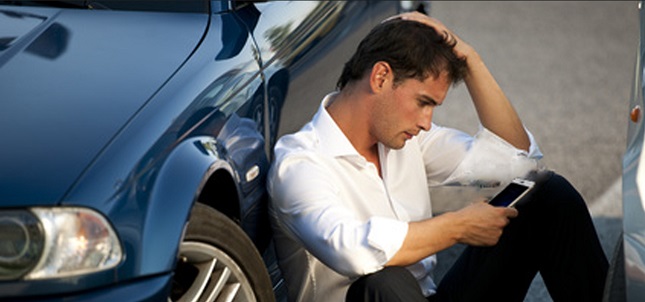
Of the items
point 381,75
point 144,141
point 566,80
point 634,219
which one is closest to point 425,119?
point 381,75

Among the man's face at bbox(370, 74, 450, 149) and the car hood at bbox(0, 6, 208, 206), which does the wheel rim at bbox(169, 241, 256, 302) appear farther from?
the man's face at bbox(370, 74, 450, 149)

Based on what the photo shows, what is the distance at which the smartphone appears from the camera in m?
4.69

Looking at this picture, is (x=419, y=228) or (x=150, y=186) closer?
(x=150, y=186)

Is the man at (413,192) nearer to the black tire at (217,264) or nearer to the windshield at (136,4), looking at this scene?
the black tire at (217,264)

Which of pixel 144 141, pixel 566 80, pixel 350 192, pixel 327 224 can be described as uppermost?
pixel 144 141

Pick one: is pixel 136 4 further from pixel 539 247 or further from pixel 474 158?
pixel 539 247

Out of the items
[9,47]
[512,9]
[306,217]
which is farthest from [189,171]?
[512,9]

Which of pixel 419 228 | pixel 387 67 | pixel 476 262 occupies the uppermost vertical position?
pixel 387 67

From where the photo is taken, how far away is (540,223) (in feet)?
16.3

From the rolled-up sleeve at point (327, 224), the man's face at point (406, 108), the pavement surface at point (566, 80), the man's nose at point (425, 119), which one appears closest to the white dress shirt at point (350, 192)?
the rolled-up sleeve at point (327, 224)

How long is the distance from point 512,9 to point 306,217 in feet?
28.7

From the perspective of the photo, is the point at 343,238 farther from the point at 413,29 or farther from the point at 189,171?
the point at 413,29

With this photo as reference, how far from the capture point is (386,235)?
432 cm

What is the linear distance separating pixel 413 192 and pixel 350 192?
315mm
